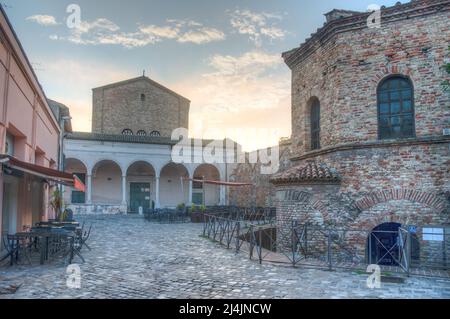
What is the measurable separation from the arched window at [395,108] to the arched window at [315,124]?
7.42 ft

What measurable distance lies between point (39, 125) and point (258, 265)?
9266mm

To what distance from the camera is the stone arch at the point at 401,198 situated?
9.23 meters

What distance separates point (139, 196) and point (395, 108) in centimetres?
2264

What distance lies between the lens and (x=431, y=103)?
31.3 ft

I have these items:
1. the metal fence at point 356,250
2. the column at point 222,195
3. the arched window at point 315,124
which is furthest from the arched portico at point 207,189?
the metal fence at point 356,250

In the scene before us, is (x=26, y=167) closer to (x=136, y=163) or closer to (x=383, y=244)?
(x=383, y=244)

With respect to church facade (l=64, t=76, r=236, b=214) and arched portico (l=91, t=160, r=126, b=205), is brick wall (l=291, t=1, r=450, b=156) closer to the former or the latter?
church facade (l=64, t=76, r=236, b=214)

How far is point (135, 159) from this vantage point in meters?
26.9

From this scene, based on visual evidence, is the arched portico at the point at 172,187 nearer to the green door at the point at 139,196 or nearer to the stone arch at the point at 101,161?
the green door at the point at 139,196

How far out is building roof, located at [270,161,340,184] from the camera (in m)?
10.3

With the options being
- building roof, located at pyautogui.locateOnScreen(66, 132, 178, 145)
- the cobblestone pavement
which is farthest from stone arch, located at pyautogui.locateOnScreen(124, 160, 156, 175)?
the cobblestone pavement

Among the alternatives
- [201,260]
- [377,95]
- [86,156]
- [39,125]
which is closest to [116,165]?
[86,156]

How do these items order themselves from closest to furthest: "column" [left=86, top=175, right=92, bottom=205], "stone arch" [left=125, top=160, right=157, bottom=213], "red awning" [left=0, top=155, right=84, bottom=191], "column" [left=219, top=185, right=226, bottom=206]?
"red awning" [left=0, top=155, right=84, bottom=191], "column" [left=86, top=175, right=92, bottom=205], "stone arch" [left=125, top=160, right=157, bottom=213], "column" [left=219, top=185, right=226, bottom=206]

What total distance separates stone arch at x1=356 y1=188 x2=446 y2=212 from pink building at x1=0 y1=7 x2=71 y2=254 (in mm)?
8037
